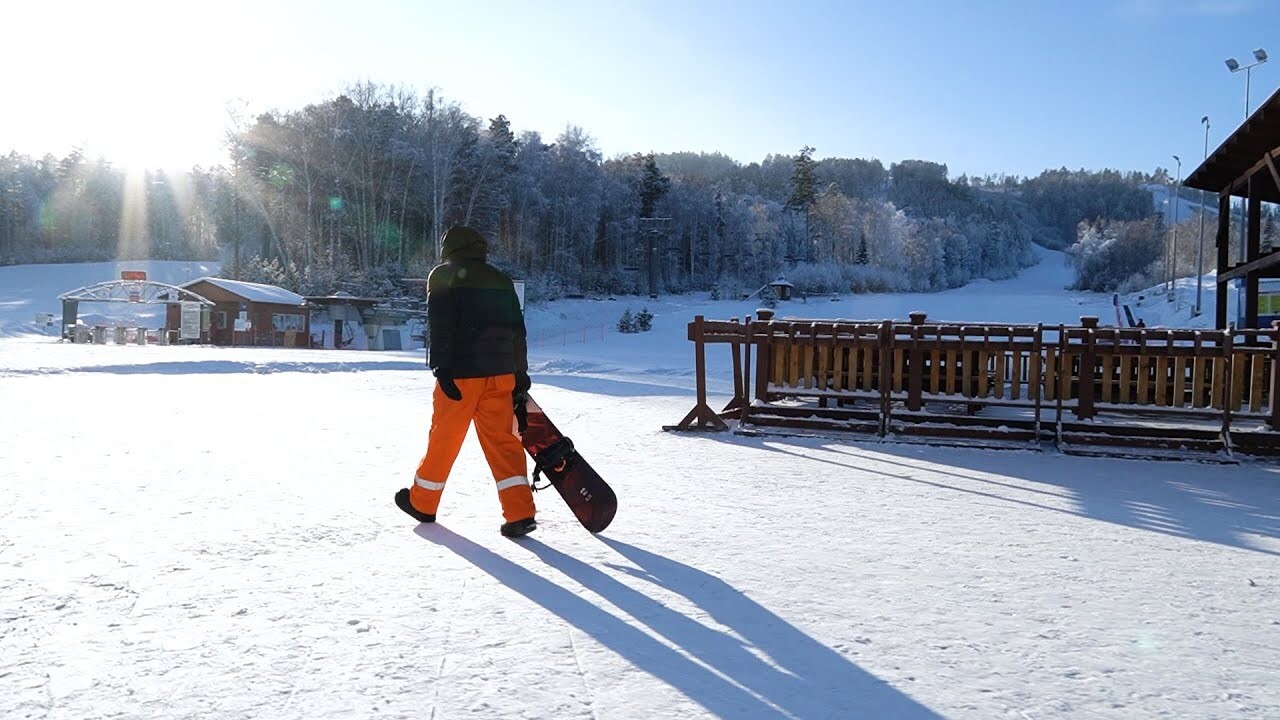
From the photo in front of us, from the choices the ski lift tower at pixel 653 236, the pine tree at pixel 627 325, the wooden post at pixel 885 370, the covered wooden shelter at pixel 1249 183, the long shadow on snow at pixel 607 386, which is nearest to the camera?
the wooden post at pixel 885 370

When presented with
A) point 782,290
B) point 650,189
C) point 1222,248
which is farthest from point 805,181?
point 1222,248

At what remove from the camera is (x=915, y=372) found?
9.96m

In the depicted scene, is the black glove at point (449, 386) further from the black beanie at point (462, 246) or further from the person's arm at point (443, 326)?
the black beanie at point (462, 246)

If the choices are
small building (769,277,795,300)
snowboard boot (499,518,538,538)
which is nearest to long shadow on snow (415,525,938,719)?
snowboard boot (499,518,538,538)

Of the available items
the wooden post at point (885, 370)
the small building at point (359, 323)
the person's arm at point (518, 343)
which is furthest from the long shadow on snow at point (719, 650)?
the small building at point (359, 323)

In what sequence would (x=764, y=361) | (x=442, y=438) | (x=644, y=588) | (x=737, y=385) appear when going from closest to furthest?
(x=644, y=588) → (x=442, y=438) → (x=764, y=361) → (x=737, y=385)

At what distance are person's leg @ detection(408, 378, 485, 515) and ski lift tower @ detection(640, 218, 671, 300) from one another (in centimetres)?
6803

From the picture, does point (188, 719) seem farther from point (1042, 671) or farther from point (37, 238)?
point (37, 238)

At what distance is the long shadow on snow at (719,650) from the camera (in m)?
2.84

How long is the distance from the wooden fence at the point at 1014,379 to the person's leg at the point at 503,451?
550 centimetres

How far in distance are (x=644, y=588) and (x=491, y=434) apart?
143 centimetres

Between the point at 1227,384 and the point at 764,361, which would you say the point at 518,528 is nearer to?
the point at 764,361

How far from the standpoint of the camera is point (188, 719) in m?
2.63

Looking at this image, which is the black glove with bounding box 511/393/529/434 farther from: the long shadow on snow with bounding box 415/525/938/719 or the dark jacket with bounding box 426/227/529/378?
the long shadow on snow with bounding box 415/525/938/719
